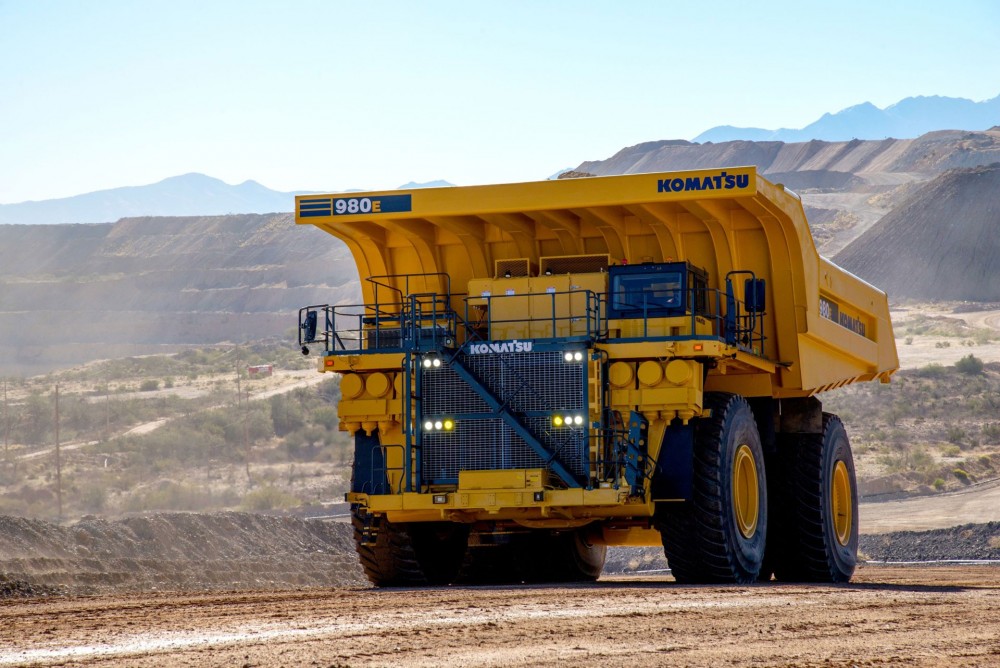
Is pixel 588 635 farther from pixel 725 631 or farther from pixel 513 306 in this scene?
pixel 513 306

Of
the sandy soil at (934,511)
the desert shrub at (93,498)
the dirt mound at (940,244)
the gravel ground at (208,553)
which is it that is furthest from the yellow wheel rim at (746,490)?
the dirt mound at (940,244)

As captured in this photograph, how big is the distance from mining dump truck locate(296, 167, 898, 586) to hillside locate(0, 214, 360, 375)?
2848 inches

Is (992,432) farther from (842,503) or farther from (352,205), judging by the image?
(352,205)

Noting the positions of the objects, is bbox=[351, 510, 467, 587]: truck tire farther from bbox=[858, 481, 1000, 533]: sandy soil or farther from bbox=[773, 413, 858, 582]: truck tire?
bbox=[858, 481, 1000, 533]: sandy soil

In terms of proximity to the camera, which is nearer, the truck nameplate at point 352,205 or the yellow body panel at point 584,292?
the yellow body panel at point 584,292

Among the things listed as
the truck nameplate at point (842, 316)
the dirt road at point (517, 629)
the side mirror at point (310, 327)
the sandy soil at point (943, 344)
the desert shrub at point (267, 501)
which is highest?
the sandy soil at point (943, 344)

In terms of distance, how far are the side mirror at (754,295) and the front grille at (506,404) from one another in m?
2.50

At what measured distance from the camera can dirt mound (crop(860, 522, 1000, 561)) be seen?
26781 millimetres

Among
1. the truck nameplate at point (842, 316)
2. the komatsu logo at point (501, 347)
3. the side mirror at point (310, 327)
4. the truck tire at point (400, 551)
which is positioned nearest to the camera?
the komatsu logo at point (501, 347)

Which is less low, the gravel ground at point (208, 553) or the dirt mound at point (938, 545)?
the gravel ground at point (208, 553)

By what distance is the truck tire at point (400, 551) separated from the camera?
50.8 feet

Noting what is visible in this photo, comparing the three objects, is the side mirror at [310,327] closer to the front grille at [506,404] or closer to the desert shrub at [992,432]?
the front grille at [506,404]

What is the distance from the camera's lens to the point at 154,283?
110 metres

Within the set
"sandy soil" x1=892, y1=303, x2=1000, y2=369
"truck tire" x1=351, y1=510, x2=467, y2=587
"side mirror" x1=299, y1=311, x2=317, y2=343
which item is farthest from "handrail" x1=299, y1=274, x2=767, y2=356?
"sandy soil" x1=892, y1=303, x2=1000, y2=369
